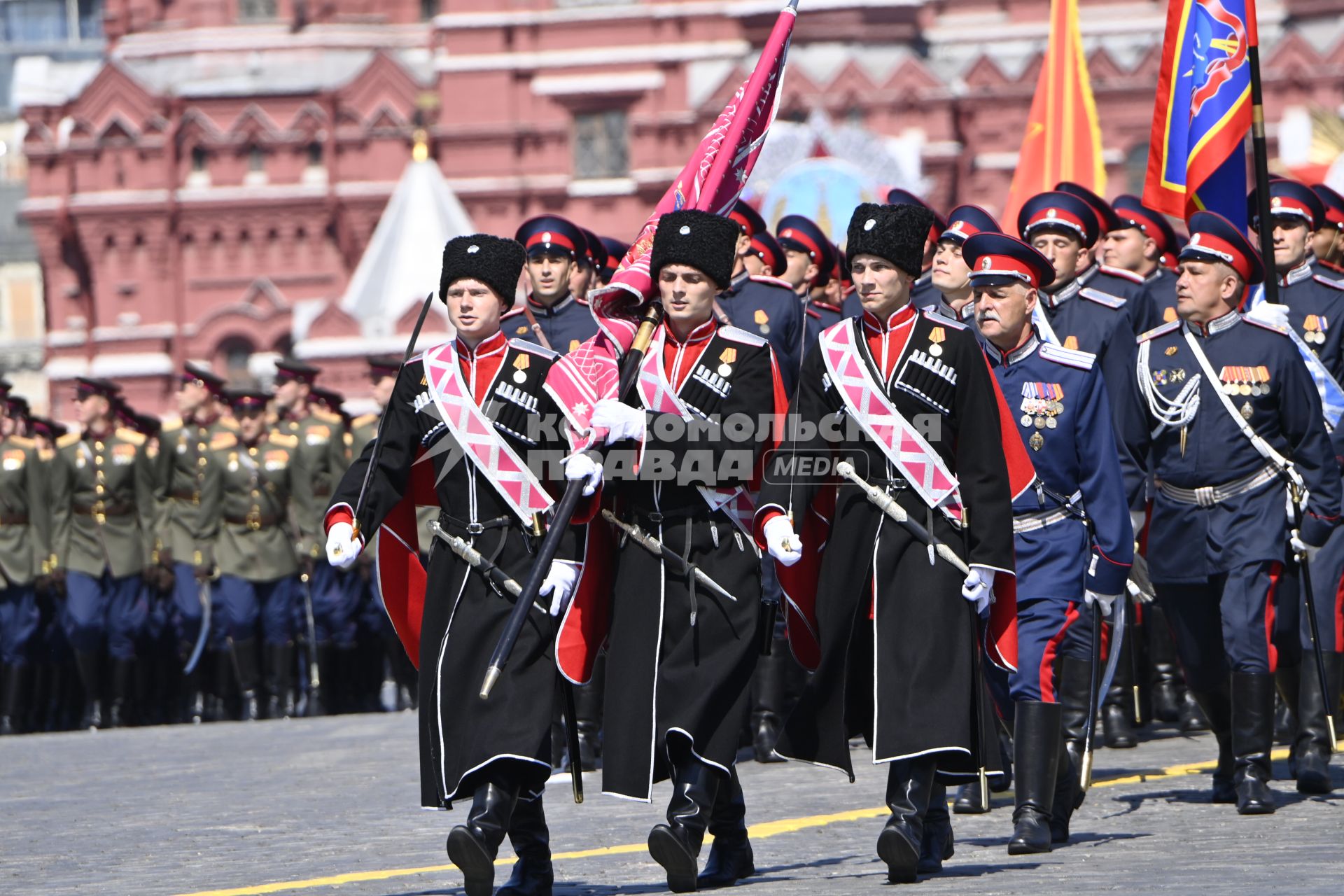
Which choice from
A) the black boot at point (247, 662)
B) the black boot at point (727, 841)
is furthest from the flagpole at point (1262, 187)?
the black boot at point (247, 662)

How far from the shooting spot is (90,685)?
14.5 meters

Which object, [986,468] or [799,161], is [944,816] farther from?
[799,161]

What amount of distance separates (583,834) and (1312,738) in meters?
2.57

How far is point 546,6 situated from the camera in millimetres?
44656

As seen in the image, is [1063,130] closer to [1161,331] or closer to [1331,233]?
[1331,233]

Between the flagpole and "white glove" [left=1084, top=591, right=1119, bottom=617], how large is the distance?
184cm

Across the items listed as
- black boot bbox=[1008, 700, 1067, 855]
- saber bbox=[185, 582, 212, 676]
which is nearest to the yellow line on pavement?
black boot bbox=[1008, 700, 1067, 855]

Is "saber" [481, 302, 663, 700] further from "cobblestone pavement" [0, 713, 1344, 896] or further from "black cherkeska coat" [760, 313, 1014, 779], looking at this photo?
"cobblestone pavement" [0, 713, 1344, 896]

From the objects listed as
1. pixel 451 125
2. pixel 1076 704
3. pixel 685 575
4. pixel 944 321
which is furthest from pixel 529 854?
pixel 451 125

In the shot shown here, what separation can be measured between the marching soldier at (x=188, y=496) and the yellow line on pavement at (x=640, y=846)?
6.75 meters

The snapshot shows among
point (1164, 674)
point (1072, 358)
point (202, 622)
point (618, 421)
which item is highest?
point (1072, 358)

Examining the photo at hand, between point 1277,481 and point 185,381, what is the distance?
8.45 metres

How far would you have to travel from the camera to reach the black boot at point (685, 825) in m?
6.65

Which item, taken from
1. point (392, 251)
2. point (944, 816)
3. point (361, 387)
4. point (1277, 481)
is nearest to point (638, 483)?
point (944, 816)
